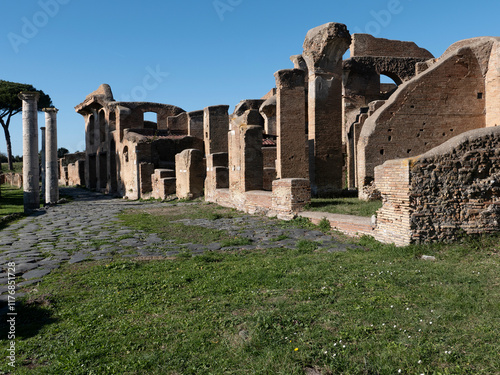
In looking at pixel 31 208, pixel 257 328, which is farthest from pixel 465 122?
pixel 31 208

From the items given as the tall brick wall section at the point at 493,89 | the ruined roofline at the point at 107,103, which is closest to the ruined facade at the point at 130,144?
the ruined roofline at the point at 107,103

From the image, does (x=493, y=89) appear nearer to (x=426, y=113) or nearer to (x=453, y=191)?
(x=426, y=113)

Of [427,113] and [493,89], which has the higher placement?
[493,89]

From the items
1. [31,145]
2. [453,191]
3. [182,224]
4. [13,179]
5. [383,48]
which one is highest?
[383,48]

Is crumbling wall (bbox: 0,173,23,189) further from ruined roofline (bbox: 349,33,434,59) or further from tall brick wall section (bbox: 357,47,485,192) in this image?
tall brick wall section (bbox: 357,47,485,192)

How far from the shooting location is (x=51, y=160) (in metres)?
17.3

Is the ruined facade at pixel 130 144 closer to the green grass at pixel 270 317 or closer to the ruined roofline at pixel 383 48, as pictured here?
the ruined roofline at pixel 383 48

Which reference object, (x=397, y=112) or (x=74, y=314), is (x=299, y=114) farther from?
(x=74, y=314)

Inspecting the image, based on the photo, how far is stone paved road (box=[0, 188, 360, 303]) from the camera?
5548 mm

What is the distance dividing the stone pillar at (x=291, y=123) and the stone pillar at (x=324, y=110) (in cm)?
33

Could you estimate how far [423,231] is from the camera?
5543mm

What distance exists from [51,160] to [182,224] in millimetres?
11020

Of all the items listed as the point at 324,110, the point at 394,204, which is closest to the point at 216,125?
the point at 324,110

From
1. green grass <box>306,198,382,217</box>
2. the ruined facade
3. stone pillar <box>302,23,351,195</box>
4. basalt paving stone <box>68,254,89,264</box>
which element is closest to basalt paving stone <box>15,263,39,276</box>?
basalt paving stone <box>68,254,89,264</box>
